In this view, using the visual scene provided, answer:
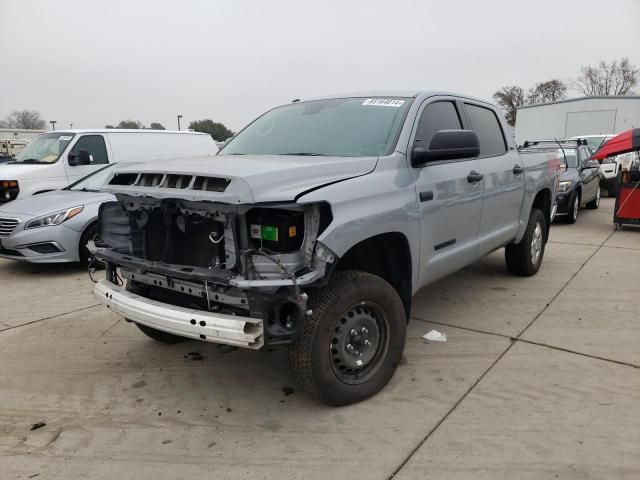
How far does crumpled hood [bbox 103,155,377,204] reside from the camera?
2.58 meters

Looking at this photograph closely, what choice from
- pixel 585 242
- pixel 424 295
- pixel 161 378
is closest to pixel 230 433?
pixel 161 378

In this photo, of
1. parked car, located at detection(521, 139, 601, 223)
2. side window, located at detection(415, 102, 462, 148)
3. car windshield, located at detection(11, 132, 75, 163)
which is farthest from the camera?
parked car, located at detection(521, 139, 601, 223)

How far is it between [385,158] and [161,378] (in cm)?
221

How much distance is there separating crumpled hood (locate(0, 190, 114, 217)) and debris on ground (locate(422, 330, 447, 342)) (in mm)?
4712

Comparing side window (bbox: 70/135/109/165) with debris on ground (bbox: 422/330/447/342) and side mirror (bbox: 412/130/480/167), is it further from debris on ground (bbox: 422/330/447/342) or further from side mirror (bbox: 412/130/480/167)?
side mirror (bbox: 412/130/480/167)

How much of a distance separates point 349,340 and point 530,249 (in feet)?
11.7

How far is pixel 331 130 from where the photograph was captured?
3.81m

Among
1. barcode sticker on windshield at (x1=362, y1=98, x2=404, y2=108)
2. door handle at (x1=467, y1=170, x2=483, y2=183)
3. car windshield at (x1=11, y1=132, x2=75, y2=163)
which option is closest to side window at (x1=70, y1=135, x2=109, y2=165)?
car windshield at (x1=11, y1=132, x2=75, y2=163)

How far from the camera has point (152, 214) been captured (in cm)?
314

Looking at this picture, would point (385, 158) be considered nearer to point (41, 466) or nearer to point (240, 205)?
point (240, 205)

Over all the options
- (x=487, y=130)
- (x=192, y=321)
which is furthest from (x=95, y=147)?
(x=192, y=321)

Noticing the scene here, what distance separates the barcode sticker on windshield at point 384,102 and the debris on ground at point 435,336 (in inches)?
74.8

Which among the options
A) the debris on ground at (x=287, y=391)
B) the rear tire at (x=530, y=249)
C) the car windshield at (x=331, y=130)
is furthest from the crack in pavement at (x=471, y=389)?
the car windshield at (x=331, y=130)

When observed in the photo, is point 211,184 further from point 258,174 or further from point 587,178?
point 587,178
